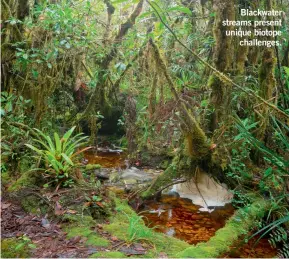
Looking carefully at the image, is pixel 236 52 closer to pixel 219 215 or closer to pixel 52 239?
pixel 219 215

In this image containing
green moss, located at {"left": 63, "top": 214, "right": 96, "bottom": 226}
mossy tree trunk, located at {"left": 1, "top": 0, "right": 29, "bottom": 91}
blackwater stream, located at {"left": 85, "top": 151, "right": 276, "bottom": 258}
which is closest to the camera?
green moss, located at {"left": 63, "top": 214, "right": 96, "bottom": 226}

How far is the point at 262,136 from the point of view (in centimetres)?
382

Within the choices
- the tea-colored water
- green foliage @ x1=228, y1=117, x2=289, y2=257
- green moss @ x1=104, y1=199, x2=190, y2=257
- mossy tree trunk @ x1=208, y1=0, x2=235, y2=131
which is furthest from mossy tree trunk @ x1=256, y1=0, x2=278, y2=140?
the tea-colored water

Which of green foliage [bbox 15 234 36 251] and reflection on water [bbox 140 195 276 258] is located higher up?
green foliage [bbox 15 234 36 251]

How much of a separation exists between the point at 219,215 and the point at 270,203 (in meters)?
0.65

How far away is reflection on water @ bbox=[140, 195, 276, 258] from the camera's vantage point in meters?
3.10

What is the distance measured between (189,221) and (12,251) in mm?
2205

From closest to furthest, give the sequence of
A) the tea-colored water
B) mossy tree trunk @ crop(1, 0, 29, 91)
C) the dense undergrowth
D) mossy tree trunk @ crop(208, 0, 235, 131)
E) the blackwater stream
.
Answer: the dense undergrowth < the blackwater stream < mossy tree trunk @ crop(1, 0, 29, 91) < mossy tree trunk @ crop(208, 0, 235, 131) < the tea-colored water

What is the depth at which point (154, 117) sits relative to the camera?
3.84m

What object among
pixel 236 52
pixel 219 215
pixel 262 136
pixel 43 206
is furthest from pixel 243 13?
pixel 43 206

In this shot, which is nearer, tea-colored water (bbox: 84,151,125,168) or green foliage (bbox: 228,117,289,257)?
green foliage (bbox: 228,117,289,257)

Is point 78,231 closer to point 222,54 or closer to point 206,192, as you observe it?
point 206,192

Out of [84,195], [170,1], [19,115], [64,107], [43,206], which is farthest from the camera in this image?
[170,1]

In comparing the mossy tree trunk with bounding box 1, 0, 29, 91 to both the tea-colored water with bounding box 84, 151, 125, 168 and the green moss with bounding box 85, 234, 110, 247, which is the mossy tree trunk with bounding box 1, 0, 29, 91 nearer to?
the green moss with bounding box 85, 234, 110, 247
